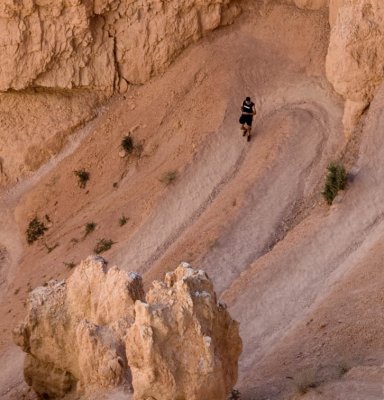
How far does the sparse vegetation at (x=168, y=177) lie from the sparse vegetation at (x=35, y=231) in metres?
3.82

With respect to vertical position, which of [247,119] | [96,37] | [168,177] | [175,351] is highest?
[96,37]

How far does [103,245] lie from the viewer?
23.7 m

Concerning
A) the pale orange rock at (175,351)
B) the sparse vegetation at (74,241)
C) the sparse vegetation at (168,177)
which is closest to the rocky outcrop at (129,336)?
the pale orange rock at (175,351)

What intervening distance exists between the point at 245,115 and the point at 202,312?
498 inches

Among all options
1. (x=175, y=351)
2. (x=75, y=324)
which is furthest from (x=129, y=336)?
(x=75, y=324)

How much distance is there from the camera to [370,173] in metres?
20.5

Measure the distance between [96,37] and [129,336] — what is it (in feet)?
54.1

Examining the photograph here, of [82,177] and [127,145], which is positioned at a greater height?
[82,177]

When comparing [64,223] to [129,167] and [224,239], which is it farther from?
[224,239]

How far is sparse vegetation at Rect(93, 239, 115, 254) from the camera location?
2355cm

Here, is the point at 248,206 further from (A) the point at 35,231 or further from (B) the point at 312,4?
(B) the point at 312,4

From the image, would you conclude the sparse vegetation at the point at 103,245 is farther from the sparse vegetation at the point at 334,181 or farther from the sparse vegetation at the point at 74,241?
the sparse vegetation at the point at 334,181

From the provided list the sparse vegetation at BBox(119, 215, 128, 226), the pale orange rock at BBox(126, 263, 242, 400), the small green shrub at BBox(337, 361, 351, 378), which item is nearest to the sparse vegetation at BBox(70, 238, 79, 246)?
the sparse vegetation at BBox(119, 215, 128, 226)

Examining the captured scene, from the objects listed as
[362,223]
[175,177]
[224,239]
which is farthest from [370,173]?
[175,177]
